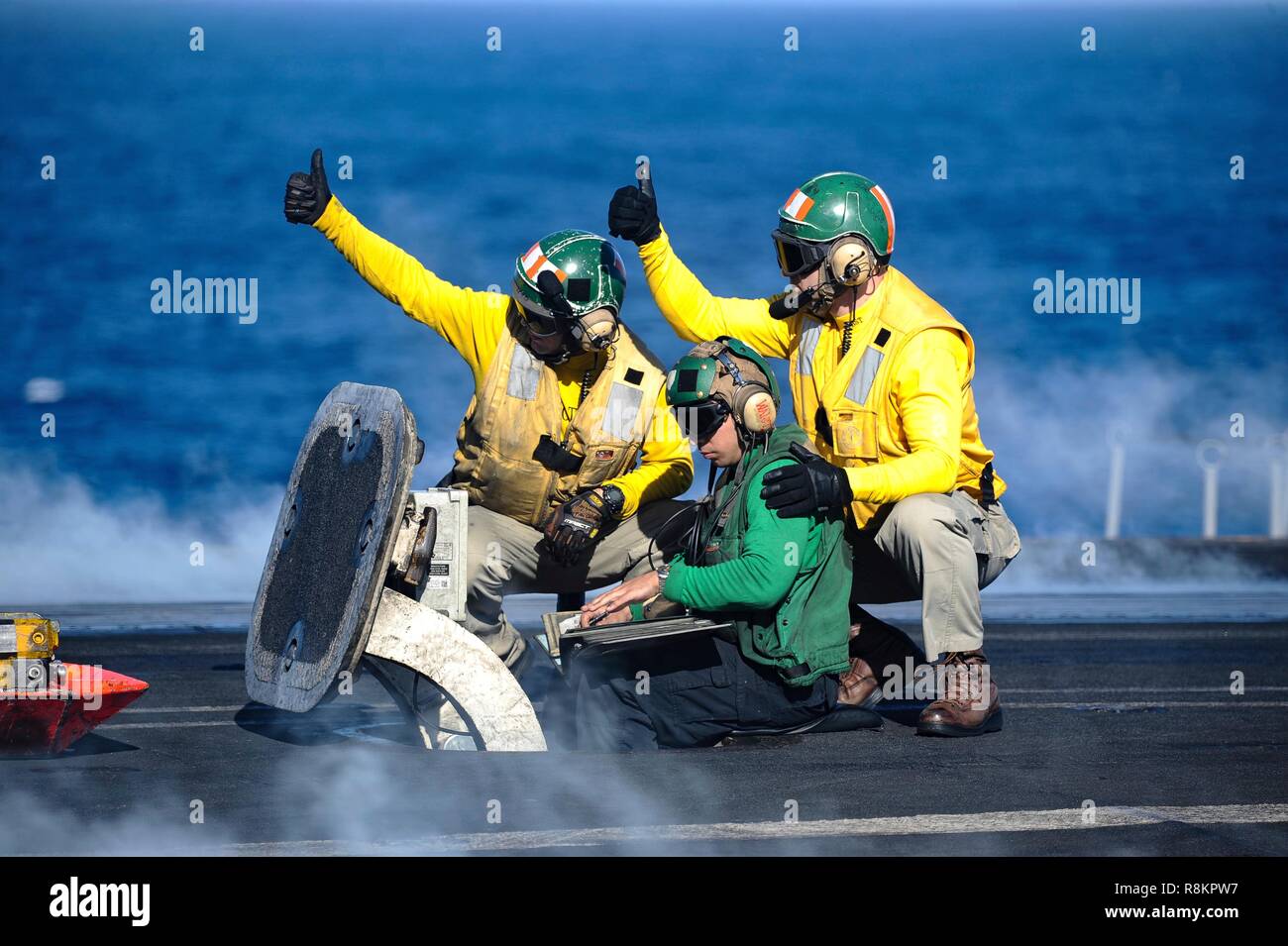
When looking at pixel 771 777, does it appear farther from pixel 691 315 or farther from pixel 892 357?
pixel 691 315

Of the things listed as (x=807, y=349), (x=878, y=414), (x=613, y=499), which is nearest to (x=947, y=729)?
(x=878, y=414)

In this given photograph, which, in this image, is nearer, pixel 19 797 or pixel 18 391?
pixel 19 797

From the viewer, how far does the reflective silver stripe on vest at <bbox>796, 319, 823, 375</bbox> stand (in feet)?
21.6

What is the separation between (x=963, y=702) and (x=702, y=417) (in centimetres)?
124

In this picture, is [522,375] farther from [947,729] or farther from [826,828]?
[826,828]

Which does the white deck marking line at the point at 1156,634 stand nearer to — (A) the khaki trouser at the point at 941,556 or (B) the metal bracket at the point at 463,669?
(A) the khaki trouser at the point at 941,556

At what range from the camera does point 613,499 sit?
636cm

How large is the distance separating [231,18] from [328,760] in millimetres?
20975

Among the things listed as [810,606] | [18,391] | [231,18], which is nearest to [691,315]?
[810,606]

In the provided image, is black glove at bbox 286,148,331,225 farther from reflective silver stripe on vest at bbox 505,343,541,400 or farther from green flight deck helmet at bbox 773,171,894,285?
green flight deck helmet at bbox 773,171,894,285

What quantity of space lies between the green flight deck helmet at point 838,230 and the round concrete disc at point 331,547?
1.57m

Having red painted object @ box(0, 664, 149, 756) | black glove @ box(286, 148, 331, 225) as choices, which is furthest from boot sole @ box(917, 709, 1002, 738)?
black glove @ box(286, 148, 331, 225)

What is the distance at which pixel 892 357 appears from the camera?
6.27m

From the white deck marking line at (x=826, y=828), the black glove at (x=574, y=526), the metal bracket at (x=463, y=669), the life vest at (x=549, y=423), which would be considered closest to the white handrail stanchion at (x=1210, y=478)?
the life vest at (x=549, y=423)
